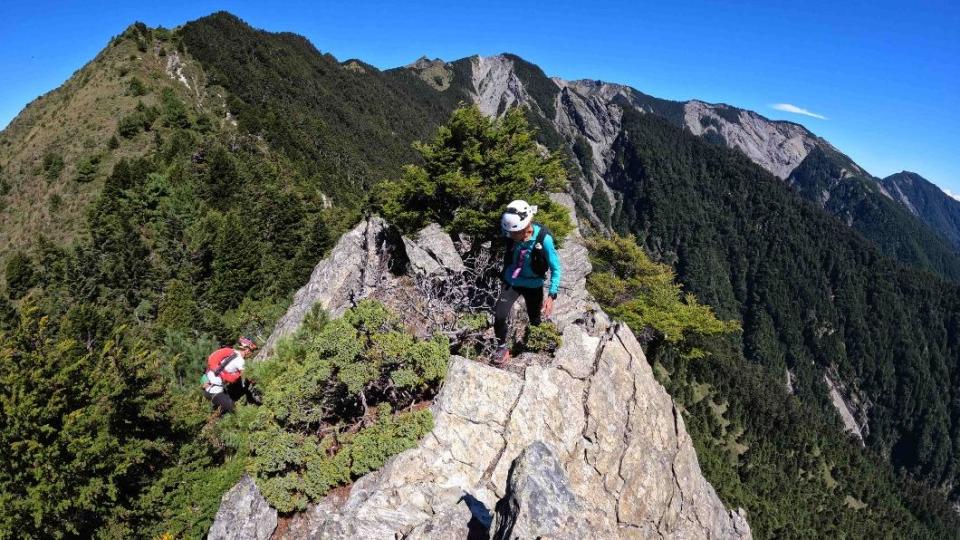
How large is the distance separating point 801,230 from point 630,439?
20288 centimetres

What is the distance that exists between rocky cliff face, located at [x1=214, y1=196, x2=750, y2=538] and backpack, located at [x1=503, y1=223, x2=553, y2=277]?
7.49 feet

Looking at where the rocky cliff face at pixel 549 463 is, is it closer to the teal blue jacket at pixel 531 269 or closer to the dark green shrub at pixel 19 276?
the teal blue jacket at pixel 531 269

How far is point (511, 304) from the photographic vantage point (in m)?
9.49

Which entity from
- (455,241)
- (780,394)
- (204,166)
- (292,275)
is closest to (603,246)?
(455,241)

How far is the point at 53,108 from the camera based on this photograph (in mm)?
60562

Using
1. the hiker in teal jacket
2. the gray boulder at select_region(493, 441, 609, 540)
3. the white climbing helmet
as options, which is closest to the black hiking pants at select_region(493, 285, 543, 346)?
the hiker in teal jacket

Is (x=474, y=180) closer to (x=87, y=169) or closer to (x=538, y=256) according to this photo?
(x=538, y=256)

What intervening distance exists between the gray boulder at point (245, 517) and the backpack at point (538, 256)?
5.82 m

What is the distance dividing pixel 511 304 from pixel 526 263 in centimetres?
118

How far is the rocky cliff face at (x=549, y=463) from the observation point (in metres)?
6.33

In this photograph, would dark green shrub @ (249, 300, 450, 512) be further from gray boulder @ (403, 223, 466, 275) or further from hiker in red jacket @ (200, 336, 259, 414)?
gray boulder @ (403, 223, 466, 275)

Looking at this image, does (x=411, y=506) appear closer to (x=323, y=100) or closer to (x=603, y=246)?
(x=603, y=246)

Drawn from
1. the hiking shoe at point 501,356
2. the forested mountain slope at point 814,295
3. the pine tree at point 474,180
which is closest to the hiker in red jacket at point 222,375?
the hiking shoe at point 501,356

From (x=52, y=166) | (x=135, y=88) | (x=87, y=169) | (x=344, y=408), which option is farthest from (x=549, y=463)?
Answer: (x=135, y=88)
